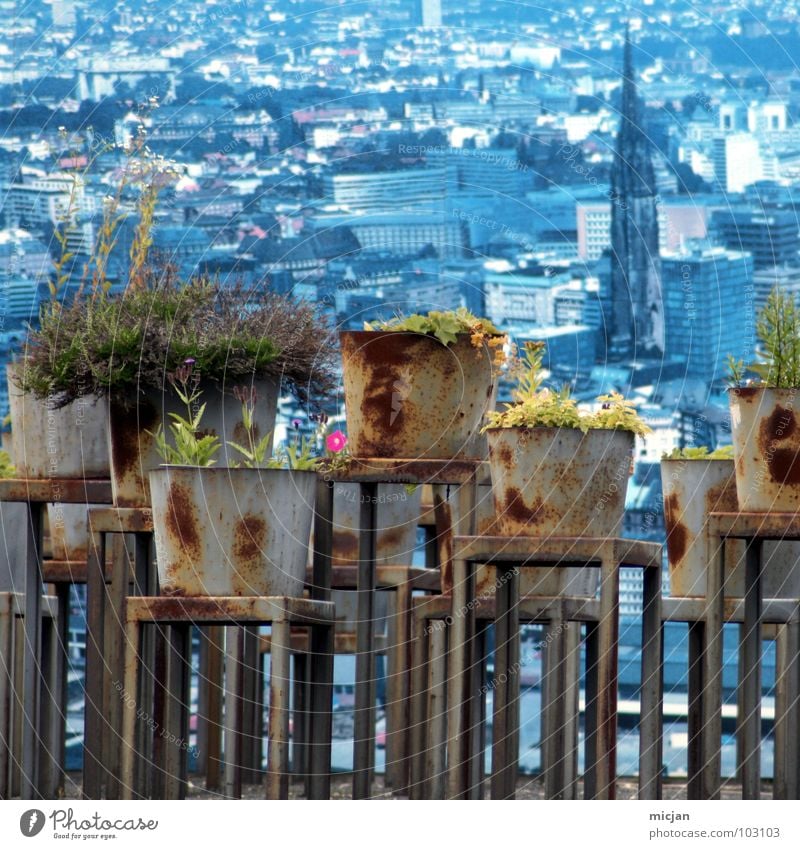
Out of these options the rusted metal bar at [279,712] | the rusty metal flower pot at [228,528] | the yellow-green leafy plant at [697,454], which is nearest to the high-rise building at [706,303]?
the yellow-green leafy plant at [697,454]

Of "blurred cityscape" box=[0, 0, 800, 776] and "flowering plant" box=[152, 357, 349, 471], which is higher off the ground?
"blurred cityscape" box=[0, 0, 800, 776]

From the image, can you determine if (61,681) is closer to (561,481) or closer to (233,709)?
(233,709)

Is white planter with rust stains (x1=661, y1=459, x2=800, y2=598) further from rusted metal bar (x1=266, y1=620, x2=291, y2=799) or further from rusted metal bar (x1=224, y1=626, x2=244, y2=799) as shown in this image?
rusted metal bar (x1=224, y1=626, x2=244, y2=799)

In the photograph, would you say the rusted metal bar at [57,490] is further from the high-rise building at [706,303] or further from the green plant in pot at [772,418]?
the green plant in pot at [772,418]

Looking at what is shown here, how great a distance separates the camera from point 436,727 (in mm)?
12016

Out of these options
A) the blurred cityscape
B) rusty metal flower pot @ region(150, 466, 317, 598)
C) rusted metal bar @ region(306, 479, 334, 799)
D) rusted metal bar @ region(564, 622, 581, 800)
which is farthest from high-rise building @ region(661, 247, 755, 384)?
rusty metal flower pot @ region(150, 466, 317, 598)

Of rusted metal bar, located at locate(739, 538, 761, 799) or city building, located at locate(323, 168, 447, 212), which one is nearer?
rusted metal bar, located at locate(739, 538, 761, 799)

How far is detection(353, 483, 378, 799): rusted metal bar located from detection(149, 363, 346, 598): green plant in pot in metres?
2.11

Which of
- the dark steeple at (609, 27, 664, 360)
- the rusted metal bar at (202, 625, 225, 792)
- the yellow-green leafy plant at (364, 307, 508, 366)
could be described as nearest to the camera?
the yellow-green leafy plant at (364, 307, 508, 366)

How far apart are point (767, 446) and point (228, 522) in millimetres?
2863

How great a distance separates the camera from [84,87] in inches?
717

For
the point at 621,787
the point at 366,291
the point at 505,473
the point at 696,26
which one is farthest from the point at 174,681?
the point at 696,26

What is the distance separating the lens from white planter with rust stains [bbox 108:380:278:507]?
10797 millimetres

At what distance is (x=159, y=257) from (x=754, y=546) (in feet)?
14.7
